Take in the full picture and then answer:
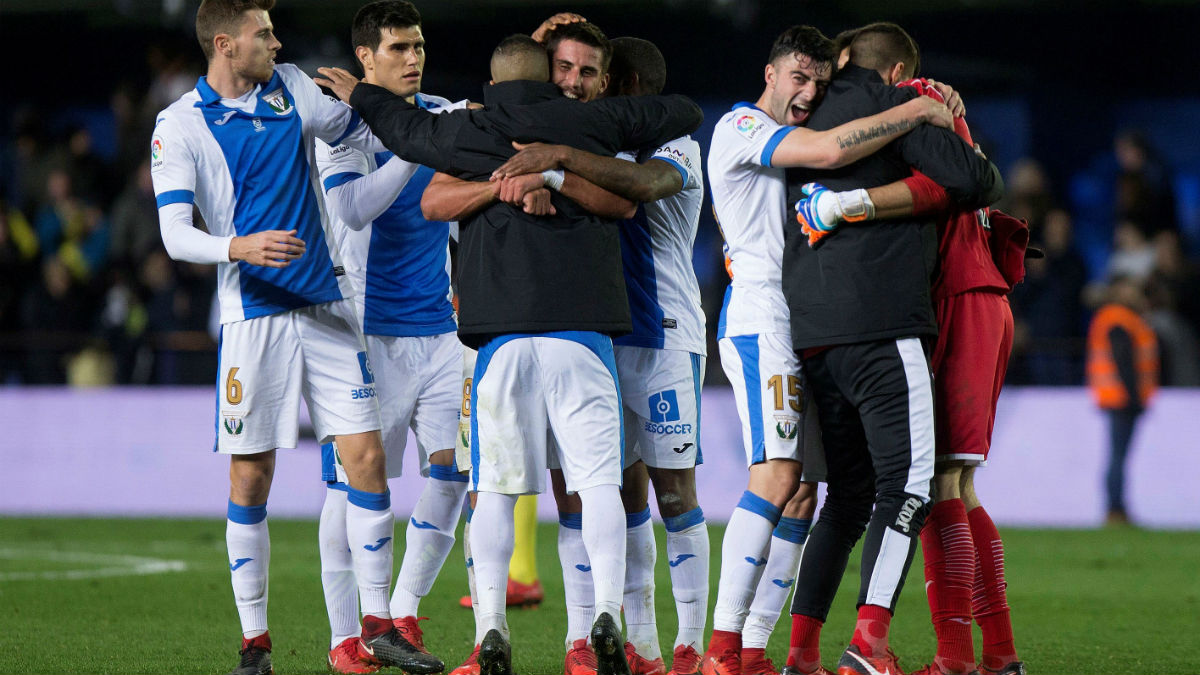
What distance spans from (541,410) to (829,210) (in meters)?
1.14

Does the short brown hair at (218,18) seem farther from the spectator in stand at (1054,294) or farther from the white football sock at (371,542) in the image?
the spectator in stand at (1054,294)

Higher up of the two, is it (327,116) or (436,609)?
(327,116)

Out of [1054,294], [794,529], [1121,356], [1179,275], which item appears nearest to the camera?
[794,529]

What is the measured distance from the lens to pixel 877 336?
4.67 m

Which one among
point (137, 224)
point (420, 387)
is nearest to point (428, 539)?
point (420, 387)

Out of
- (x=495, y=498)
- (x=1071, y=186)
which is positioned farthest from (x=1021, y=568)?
(x=1071, y=186)

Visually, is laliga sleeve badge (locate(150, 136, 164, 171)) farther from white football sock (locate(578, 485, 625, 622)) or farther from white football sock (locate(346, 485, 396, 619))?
white football sock (locate(578, 485, 625, 622))

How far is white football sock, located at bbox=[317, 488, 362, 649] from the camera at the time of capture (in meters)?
5.39

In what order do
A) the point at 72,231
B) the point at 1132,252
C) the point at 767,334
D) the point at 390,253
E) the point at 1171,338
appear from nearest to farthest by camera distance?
1. the point at 767,334
2. the point at 390,253
3. the point at 1171,338
4. the point at 1132,252
5. the point at 72,231

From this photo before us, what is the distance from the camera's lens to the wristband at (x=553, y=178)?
460 cm

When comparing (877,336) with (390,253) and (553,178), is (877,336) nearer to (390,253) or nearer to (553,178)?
(553,178)

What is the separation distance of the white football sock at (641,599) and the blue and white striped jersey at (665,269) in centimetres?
70

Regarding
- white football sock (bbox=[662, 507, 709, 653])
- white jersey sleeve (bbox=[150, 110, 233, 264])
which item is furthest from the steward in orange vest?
white jersey sleeve (bbox=[150, 110, 233, 264])

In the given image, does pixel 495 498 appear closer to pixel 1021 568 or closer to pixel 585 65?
pixel 585 65
